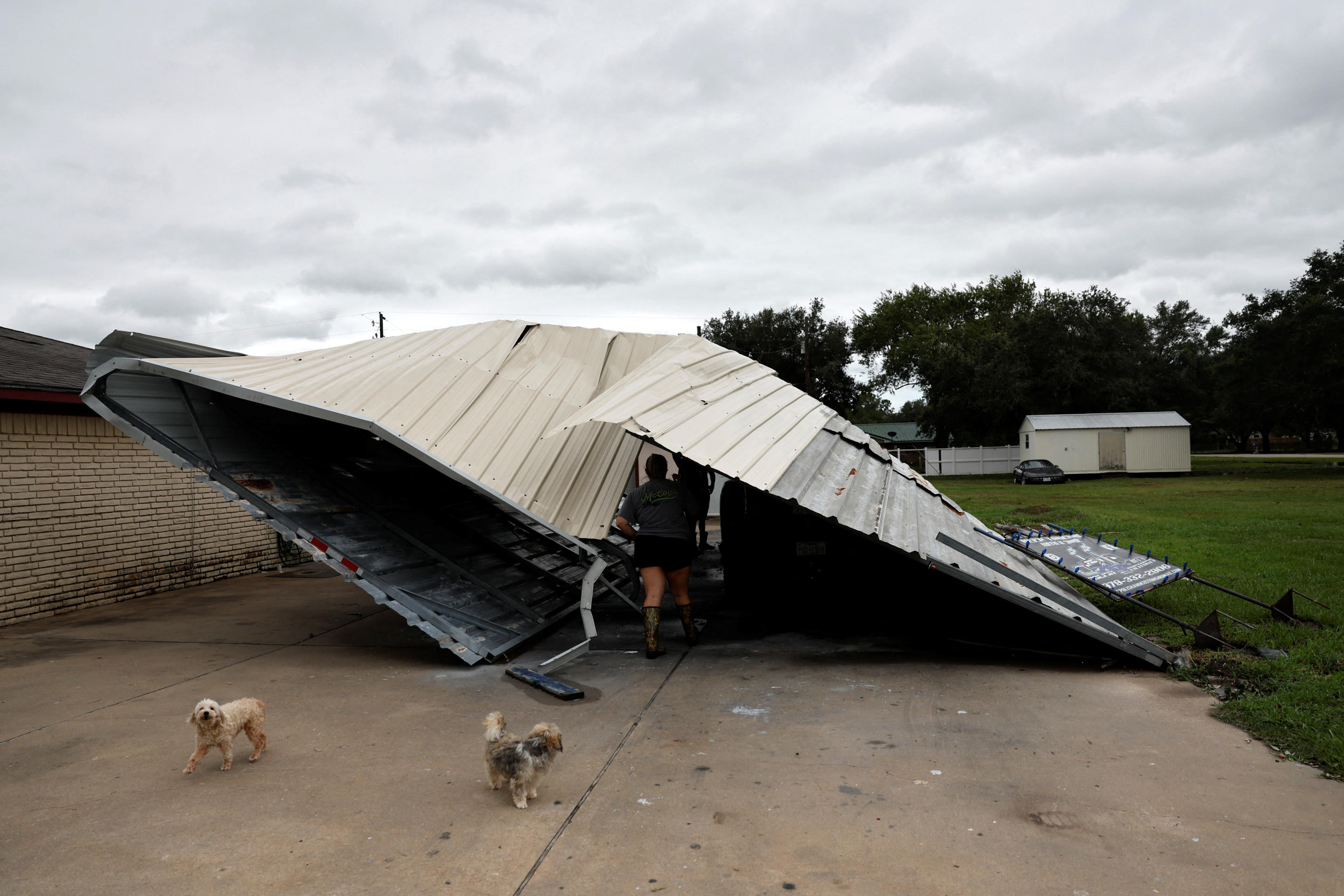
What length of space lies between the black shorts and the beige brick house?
495 centimetres

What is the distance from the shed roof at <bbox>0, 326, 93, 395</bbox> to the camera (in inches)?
319

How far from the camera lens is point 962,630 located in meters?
7.12

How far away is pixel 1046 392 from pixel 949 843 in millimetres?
38854

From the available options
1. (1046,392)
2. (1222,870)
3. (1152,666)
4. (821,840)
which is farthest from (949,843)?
(1046,392)

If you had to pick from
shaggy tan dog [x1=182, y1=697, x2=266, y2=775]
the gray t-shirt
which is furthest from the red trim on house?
the gray t-shirt

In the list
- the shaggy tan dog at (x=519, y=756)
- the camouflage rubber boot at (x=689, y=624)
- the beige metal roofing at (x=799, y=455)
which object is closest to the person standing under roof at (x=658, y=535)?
the camouflage rubber boot at (x=689, y=624)

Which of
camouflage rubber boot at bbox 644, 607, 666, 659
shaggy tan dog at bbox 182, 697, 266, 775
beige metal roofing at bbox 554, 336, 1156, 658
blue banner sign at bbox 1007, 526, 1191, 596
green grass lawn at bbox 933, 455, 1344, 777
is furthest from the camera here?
blue banner sign at bbox 1007, 526, 1191, 596

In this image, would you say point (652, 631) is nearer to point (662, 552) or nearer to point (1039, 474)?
point (662, 552)

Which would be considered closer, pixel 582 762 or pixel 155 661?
pixel 582 762

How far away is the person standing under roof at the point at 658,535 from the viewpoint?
6.54 meters

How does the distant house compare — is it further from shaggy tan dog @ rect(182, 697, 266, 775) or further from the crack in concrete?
shaggy tan dog @ rect(182, 697, 266, 775)

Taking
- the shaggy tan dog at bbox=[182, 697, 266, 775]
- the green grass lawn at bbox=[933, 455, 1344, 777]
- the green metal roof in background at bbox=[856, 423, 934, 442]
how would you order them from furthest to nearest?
the green metal roof in background at bbox=[856, 423, 934, 442], the green grass lawn at bbox=[933, 455, 1344, 777], the shaggy tan dog at bbox=[182, 697, 266, 775]

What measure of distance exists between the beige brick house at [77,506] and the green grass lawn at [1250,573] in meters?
9.43

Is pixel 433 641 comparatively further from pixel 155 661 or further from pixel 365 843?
pixel 365 843
